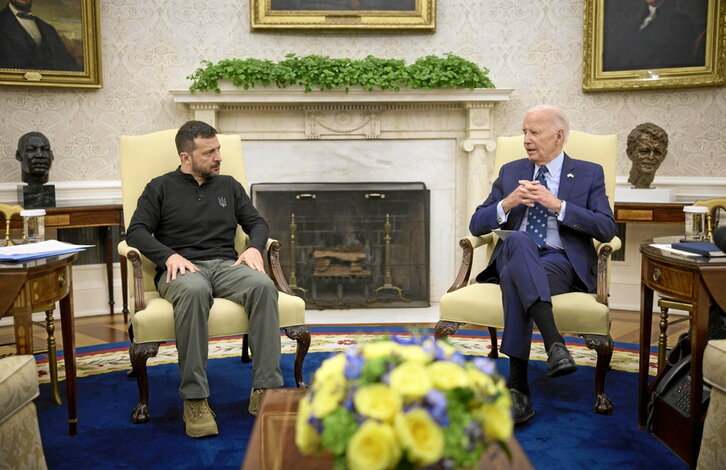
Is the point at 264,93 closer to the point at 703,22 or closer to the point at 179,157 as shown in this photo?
the point at 179,157

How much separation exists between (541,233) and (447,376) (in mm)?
2246

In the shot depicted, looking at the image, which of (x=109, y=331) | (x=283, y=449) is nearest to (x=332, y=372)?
(x=283, y=449)

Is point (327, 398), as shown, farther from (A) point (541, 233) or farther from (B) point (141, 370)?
(A) point (541, 233)

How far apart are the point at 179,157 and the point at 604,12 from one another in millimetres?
3489

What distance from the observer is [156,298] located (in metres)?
3.30

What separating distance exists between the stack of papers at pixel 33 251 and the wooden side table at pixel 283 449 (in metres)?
1.20

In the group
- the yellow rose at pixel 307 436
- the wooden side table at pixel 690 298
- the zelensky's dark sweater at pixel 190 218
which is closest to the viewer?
the yellow rose at pixel 307 436

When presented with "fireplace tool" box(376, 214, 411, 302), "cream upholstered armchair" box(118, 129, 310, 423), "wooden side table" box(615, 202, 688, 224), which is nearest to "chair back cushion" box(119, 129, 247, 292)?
"cream upholstered armchair" box(118, 129, 310, 423)

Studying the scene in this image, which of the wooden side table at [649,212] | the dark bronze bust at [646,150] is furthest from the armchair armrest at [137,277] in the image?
the dark bronze bust at [646,150]

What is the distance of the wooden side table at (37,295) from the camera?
249cm

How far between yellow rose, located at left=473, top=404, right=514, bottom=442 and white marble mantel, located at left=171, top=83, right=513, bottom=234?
4164 mm

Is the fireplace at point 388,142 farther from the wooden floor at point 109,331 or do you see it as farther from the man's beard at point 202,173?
the man's beard at point 202,173

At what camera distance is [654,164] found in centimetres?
498

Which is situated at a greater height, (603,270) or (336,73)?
(336,73)
